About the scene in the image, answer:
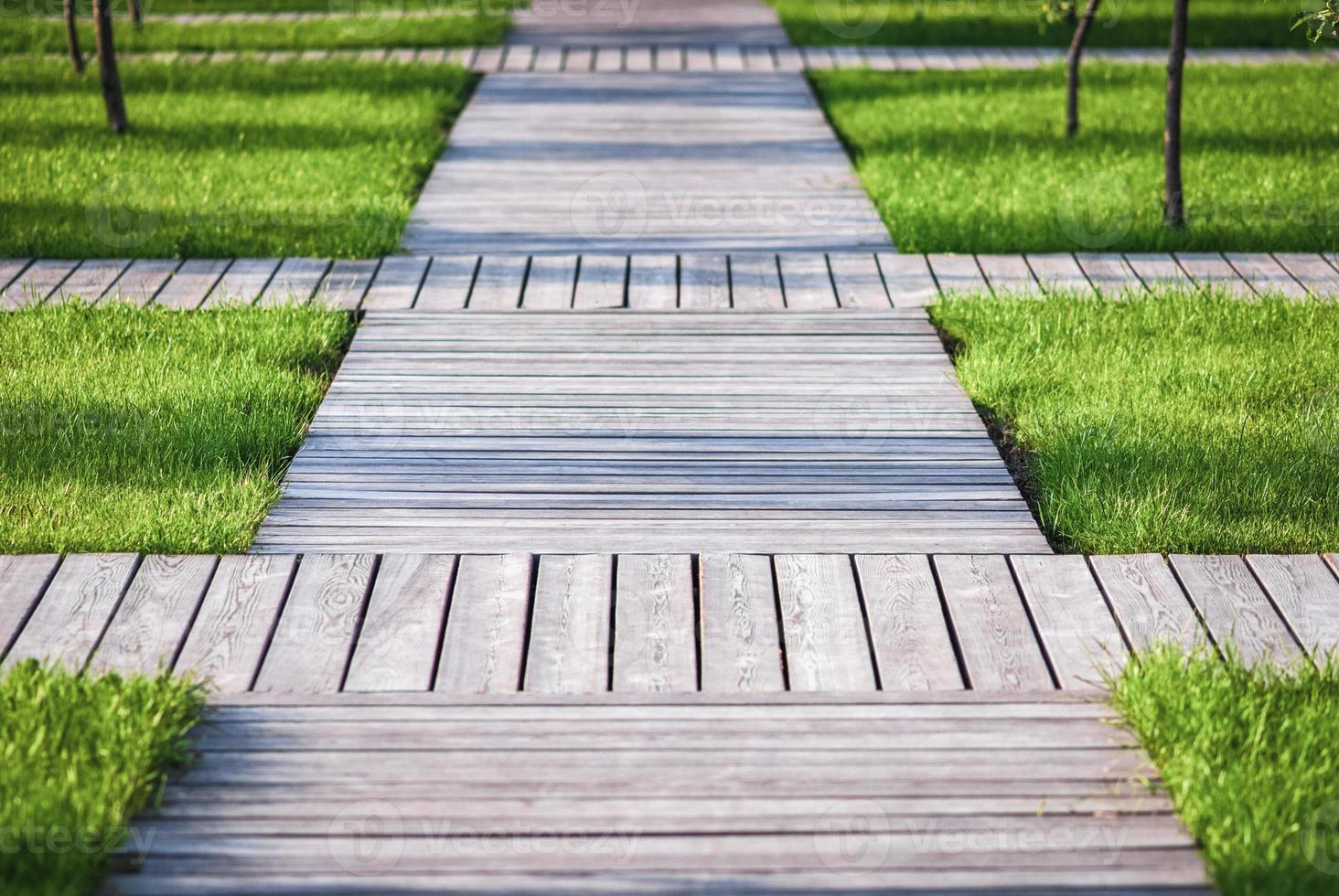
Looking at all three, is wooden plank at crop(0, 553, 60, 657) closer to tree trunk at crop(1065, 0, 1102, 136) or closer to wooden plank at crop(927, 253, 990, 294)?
wooden plank at crop(927, 253, 990, 294)

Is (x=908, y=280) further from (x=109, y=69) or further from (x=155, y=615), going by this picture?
(x=109, y=69)

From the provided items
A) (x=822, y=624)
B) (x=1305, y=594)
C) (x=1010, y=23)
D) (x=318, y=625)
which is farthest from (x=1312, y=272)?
(x=1010, y=23)

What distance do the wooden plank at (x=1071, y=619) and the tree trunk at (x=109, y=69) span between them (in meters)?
5.71

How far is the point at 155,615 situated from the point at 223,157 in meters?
4.54

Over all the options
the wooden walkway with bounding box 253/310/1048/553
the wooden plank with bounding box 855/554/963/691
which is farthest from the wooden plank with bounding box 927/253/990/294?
the wooden plank with bounding box 855/554/963/691

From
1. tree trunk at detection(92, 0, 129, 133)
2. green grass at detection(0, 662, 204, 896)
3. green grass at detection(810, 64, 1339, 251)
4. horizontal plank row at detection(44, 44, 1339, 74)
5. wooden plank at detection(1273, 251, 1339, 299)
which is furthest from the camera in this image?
horizontal plank row at detection(44, 44, 1339, 74)

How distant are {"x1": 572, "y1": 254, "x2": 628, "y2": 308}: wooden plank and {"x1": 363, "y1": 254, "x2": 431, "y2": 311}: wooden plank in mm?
658

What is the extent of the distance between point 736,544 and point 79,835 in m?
1.73

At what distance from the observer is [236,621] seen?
3193mm

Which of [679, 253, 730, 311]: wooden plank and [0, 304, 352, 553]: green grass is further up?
[0, 304, 352, 553]: green grass

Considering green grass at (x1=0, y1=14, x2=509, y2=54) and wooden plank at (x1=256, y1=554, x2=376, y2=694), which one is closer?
wooden plank at (x1=256, y1=554, x2=376, y2=694)

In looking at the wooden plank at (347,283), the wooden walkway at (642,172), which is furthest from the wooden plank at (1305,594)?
the wooden plank at (347,283)

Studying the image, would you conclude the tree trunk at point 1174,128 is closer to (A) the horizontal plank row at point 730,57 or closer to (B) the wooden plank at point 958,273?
(B) the wooden plank at point 958,273

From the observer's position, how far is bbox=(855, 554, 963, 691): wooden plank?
3.00 meters
